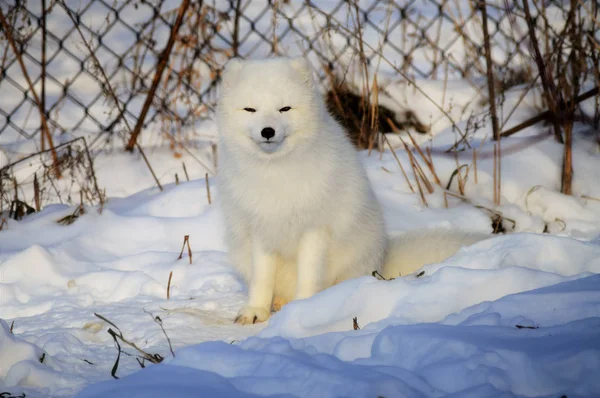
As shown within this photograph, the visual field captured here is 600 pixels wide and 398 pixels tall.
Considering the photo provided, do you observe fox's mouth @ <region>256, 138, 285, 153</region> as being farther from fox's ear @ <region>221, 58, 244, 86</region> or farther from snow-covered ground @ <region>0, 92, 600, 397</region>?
snow-covered ground @ <region>0, 92, 600, 397</region>

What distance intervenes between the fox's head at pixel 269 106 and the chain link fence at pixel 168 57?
1718 millimetres

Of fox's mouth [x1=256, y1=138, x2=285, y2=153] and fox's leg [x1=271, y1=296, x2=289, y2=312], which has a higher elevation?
fox's mouth [x1=256, y1=138, x2=285, y2=153]

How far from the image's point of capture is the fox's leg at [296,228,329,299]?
2.77 m

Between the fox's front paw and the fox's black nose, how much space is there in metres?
0.66

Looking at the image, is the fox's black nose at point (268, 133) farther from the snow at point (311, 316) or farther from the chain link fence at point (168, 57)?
the chain link fence at point (168, 57)

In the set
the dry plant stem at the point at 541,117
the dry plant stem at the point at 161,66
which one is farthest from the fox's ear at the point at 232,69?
the dry plant stem at the point at 541,117

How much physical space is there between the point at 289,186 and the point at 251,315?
0.50 m

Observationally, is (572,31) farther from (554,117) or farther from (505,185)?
(505,185)

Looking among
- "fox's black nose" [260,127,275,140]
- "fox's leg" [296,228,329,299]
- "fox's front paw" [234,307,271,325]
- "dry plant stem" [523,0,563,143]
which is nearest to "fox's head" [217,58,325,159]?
"fox's black nose" [260,127,275,140]

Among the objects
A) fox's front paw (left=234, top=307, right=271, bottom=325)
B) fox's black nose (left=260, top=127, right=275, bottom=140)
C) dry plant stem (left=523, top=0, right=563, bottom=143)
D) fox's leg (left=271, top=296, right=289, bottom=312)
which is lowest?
fox's leg (left=271, top=296, right=289, bottom=312)

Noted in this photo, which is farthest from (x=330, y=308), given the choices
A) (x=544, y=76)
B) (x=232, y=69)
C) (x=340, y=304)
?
(x=544, y=76)

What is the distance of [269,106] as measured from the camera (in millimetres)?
2646

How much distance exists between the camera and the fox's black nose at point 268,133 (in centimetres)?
259

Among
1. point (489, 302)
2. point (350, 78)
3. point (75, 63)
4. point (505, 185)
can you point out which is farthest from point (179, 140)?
point (489, 302)
